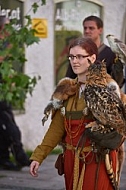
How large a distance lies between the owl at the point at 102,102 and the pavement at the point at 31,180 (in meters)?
3.81

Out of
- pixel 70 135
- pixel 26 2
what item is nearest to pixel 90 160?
pixel 70 135

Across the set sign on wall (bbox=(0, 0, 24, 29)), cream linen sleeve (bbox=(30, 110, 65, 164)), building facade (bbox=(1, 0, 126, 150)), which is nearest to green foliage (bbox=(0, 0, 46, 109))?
cream linen sleeve (bbox=(30, 110, 65, 164))

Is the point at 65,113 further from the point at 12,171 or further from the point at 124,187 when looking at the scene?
the point at 12,171

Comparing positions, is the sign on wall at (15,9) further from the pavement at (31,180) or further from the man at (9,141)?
the pavement at (31,180)

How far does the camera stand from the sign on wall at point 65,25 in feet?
38.9

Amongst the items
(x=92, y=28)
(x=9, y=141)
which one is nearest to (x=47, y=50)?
(x=9, y=141)

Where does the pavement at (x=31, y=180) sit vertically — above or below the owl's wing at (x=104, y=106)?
below

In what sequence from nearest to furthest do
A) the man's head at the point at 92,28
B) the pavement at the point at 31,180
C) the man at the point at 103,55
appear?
the man at the point at 103,55
the man's head at the point at 92,28
the pavement at the point at 31,180

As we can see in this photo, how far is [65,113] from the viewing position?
5238 millimetres

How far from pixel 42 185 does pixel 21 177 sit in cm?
60

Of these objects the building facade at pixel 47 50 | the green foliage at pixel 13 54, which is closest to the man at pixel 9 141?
the building facade at pixel 47 50

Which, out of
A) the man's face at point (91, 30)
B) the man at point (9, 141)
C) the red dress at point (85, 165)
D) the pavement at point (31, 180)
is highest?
the man's face at point (91, 30)

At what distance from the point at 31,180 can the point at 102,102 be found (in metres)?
4.51

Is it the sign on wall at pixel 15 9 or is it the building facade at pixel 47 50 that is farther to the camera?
the building facade at pixel 47 50
